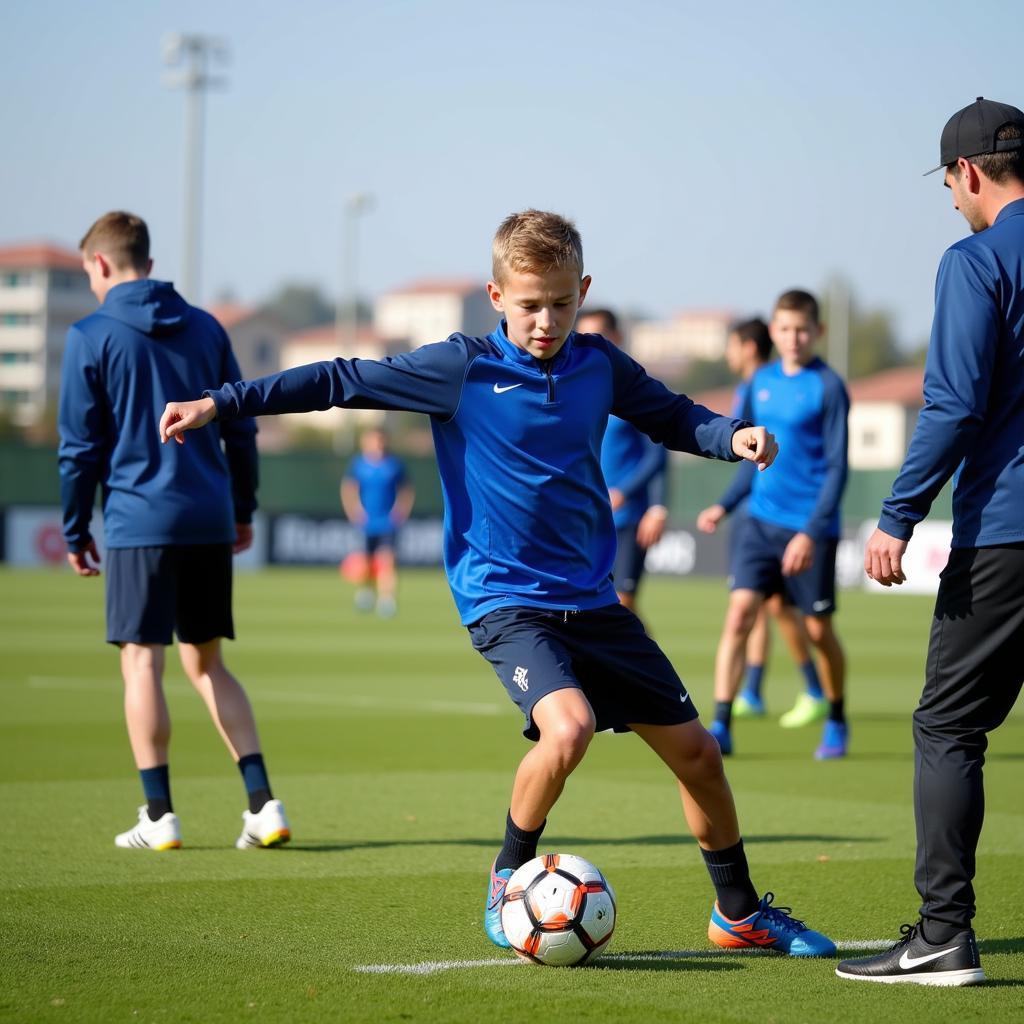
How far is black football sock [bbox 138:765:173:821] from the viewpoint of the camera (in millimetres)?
6887

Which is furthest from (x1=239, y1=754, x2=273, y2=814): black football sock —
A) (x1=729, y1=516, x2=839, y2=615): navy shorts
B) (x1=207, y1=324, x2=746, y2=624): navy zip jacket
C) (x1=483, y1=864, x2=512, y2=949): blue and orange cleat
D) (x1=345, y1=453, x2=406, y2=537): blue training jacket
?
(x1=345, y1=453, x2=406, y2=537): blue training jacket

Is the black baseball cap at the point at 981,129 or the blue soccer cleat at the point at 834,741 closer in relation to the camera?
the black baseball cap at the point at 981,129

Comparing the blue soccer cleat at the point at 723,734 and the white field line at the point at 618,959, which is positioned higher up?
the white field line at the point at 618,959

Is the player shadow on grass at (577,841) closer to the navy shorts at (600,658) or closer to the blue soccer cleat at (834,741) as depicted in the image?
the navy shorts at (600,658)

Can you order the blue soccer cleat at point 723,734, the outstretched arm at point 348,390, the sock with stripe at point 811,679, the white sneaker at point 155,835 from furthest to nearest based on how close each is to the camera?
the sock with stripe at point 811,679
the blue soccer cleat at point 723,734
the white sneaker at point 155,835
the outstretched arm at point 348,390

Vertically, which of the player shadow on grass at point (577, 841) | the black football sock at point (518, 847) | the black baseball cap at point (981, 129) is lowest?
the player shadow on grass at point (577, 841)

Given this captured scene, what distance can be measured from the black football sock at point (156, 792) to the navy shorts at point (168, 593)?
0.54 meters

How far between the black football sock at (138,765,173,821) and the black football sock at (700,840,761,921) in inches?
102

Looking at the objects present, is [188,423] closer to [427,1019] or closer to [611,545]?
[611,545]

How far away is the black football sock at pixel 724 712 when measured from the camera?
991 centimetres

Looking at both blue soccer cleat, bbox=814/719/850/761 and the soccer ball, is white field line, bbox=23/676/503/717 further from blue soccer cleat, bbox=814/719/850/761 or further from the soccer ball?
the soccer ball

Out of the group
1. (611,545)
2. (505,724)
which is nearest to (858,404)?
(505,724)

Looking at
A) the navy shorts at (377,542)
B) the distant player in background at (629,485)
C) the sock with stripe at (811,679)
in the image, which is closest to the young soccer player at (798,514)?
the distant player in background at (629,485)

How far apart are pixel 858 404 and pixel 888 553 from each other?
299 feet
